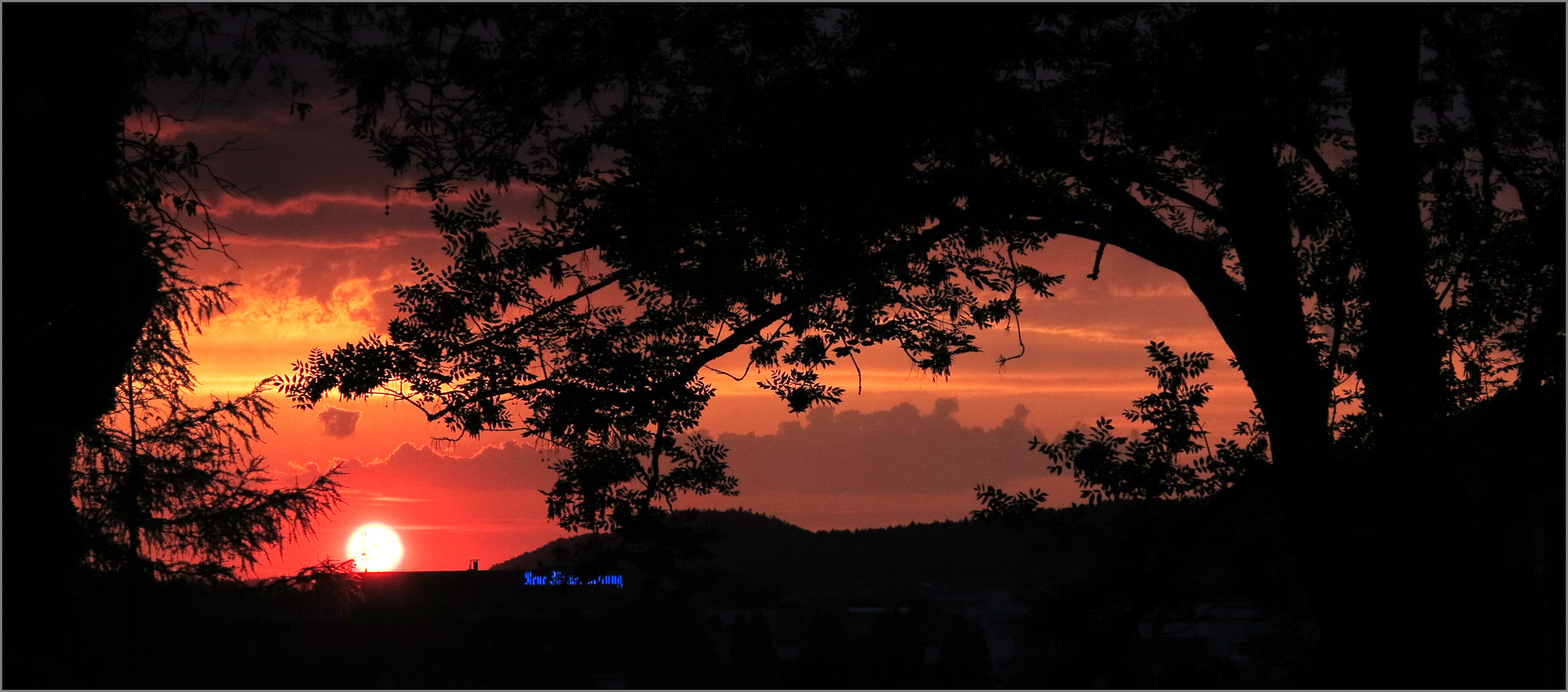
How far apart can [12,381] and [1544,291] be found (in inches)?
445

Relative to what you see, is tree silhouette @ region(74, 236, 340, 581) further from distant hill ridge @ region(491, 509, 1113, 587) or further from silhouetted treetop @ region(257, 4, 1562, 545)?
distant hill ridge @ region(491, 509, 1113, 587)

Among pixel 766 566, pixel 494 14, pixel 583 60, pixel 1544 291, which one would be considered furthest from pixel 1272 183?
pixel 766 566

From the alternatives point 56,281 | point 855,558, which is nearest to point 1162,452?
point 56,281

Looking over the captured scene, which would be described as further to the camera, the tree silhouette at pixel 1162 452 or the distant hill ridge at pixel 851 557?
the distant hill ridge at pixel 851 557

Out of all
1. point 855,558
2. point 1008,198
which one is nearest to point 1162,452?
point 1008,198

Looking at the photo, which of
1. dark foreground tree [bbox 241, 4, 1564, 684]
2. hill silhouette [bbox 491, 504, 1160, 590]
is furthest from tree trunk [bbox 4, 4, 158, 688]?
hill silhouette [bbox 491, 504, 1160, 590]

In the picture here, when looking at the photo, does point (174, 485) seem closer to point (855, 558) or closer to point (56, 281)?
point (56, 281)

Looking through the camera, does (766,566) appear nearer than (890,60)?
No

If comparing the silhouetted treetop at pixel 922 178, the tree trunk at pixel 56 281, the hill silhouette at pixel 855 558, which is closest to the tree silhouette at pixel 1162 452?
the silhouetted treetop at pixel 922 178

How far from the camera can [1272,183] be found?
31.7 ft

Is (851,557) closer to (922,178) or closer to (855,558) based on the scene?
(855,558)

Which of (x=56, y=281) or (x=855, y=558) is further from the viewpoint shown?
(x=855, y=558)

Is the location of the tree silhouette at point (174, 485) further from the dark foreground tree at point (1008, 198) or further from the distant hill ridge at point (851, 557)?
the distant hill ridge at point (851, 557)

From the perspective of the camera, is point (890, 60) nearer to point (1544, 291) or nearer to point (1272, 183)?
point (1272, 183)
